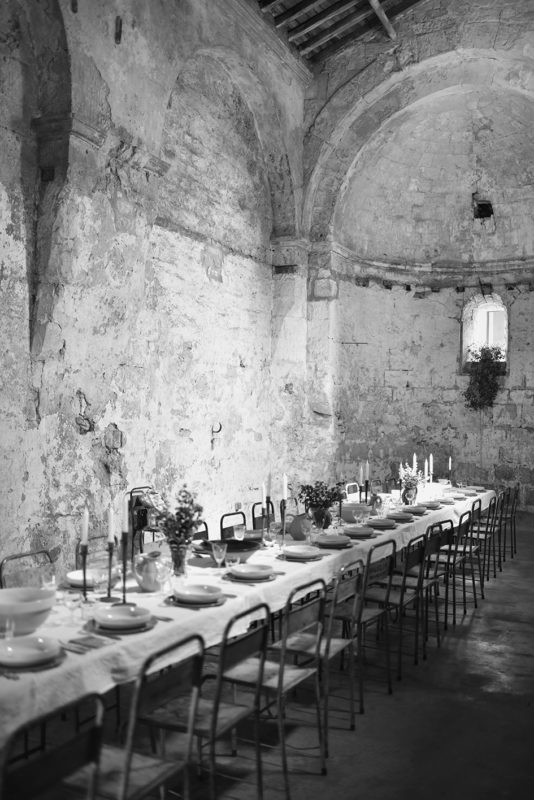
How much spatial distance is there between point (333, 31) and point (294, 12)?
2.58 ft

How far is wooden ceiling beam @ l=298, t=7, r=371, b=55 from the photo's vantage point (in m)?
10.2

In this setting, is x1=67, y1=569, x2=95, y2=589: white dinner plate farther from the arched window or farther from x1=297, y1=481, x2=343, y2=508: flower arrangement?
the arched window

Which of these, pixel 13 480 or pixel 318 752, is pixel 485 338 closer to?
pixel 13 480

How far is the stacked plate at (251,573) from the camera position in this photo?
418 centimetres

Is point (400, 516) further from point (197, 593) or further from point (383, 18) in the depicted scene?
point (383, 18)

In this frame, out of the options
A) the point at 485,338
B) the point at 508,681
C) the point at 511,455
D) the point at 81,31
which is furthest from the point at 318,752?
the point at 485,338

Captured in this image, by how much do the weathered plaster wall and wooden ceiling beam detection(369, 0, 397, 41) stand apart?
1.35 metres

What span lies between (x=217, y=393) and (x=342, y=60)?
17.5ft

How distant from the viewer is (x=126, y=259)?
6.89 meters

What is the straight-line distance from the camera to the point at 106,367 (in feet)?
22.4

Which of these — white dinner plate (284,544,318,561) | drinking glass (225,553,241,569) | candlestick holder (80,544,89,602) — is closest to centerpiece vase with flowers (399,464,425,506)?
white dinner plate (284,544,318,561)

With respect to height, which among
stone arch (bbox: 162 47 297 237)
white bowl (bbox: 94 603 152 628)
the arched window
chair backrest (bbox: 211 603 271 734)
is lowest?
chair backrest (bbox: 211 603 271 734)

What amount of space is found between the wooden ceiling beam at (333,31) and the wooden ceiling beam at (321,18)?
14 cm

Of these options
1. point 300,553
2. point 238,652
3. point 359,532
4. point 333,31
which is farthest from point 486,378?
point 238,652
